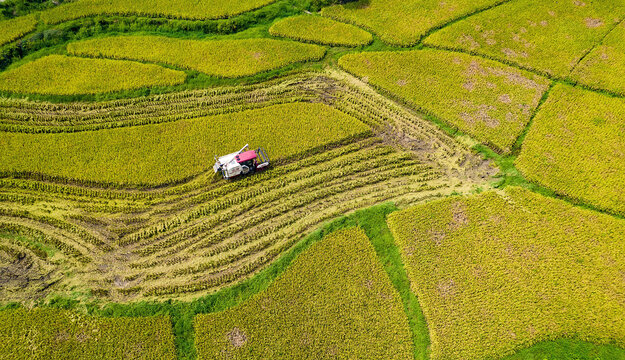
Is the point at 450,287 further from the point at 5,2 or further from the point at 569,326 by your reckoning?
the point at 5,2

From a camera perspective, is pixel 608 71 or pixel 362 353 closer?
pixel 362 353

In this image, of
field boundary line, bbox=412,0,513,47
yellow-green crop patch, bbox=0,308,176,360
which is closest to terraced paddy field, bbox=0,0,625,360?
yellow-green crop patch, bbox=0,308,176,360

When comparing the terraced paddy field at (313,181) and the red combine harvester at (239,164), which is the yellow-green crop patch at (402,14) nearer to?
the terraced paddy field at (313,181)

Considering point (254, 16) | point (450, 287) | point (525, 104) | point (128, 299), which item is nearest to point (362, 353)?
point (450, 287)

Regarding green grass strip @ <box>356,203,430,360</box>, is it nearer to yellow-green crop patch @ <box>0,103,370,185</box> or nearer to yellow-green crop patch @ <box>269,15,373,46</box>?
yellow-green crop patch @ <box>0,103,370,185</box>

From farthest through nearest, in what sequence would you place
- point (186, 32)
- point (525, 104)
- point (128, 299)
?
point (186, 32) → point (525, 104) → point (128, 299)

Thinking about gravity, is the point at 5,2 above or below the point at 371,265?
above

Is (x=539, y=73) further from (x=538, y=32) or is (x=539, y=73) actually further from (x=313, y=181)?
(x=313, y=181)
